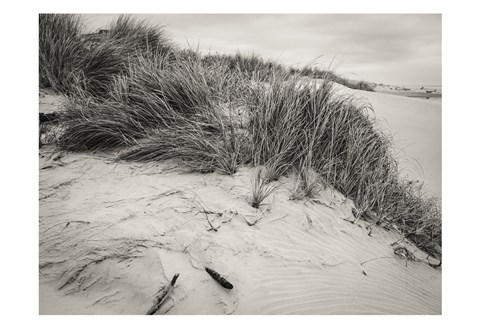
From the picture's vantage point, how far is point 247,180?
7.16ft

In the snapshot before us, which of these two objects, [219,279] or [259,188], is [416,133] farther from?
[219,279]

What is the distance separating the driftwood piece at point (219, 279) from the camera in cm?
154

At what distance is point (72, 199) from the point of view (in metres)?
2.03

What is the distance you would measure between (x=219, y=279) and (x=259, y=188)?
2.15 ft

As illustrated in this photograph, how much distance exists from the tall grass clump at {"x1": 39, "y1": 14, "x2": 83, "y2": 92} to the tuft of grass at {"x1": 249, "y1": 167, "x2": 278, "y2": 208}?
2466mm

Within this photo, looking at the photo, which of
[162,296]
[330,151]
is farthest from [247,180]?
[162,296]

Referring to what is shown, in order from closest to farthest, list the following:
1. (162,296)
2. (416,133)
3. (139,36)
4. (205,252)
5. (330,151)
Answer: (162,296) → (205,252) → (330,151) → (416,133) → (139,36)

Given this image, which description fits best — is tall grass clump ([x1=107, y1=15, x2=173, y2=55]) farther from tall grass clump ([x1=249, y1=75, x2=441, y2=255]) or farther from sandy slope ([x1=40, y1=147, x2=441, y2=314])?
sandy slope ([x1=40, y1=147, x2=441, y2=314])

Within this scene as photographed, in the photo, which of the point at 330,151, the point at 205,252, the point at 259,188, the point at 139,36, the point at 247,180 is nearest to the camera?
the point at 205,252

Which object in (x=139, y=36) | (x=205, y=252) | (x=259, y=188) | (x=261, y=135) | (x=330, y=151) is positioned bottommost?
(x=205, y=252)

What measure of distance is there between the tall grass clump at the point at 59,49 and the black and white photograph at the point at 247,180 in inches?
1.3

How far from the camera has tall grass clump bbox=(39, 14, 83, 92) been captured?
11.3ft
